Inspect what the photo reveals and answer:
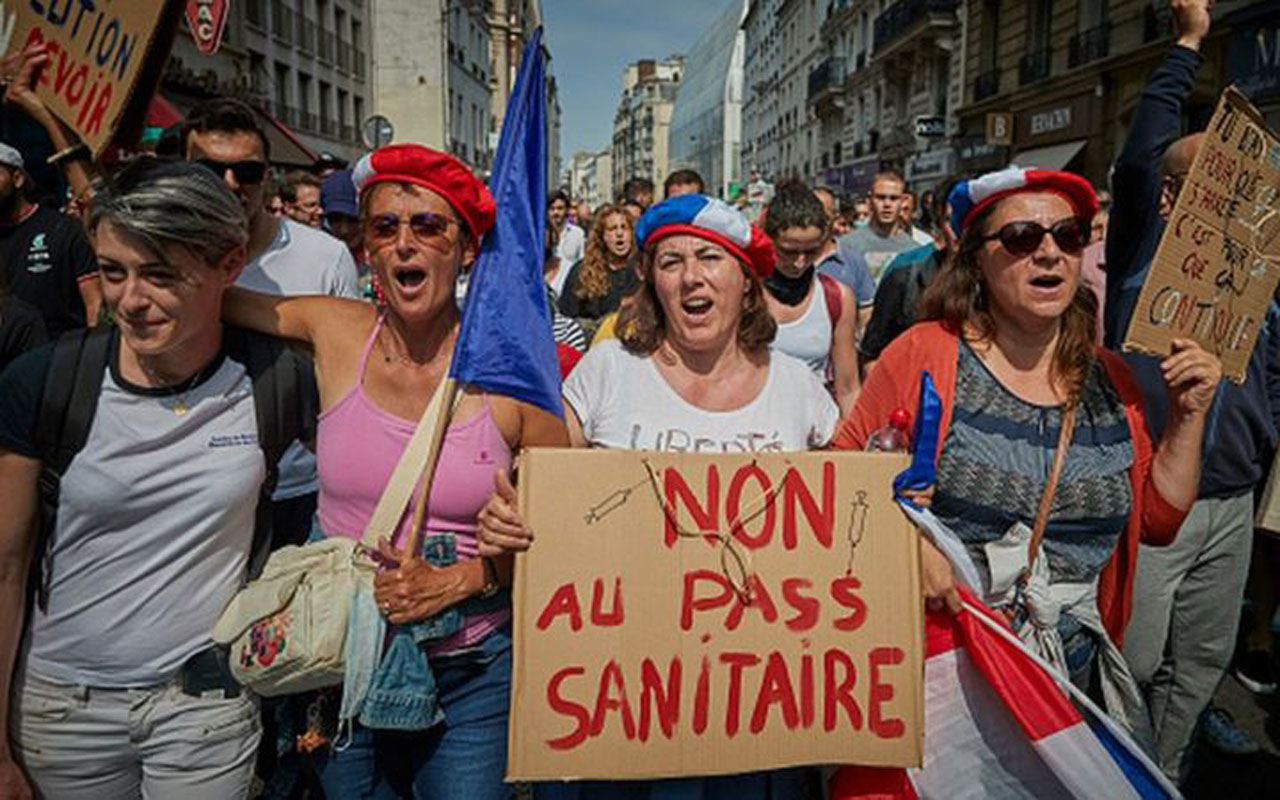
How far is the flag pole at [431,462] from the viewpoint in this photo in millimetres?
2002

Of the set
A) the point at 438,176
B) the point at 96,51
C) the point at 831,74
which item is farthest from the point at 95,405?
the point at 831,74

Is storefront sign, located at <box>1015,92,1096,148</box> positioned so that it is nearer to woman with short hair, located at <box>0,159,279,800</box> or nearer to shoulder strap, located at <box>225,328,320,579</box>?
shoulder strap, located at <box>225,328,320,579</box>

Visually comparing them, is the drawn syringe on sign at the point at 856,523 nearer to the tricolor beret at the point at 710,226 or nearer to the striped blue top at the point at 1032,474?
the striped blue top at the point at 1032,474

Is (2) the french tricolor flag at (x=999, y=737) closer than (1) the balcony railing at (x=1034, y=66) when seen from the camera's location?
Yes

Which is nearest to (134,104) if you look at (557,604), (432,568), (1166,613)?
(432,568)

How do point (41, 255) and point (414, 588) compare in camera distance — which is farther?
point (41, 255)

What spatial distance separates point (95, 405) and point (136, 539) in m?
0.29

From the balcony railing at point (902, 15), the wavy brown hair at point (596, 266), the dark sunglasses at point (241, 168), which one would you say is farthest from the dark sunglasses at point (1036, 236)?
the balcony railing at point (902, 15)

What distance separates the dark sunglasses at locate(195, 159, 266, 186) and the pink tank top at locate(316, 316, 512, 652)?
127 cm

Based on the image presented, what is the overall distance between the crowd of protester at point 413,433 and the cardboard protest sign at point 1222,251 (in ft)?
0.43

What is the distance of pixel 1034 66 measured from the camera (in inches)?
822

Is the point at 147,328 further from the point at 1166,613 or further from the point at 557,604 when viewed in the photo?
the point at 1166,613

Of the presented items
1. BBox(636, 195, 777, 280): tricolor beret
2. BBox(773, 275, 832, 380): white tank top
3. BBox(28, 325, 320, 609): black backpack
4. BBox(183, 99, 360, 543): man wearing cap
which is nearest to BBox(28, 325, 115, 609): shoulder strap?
BBox(28, 325, 320, 609): black backpack

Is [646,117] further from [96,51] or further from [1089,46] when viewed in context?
[96,51]
